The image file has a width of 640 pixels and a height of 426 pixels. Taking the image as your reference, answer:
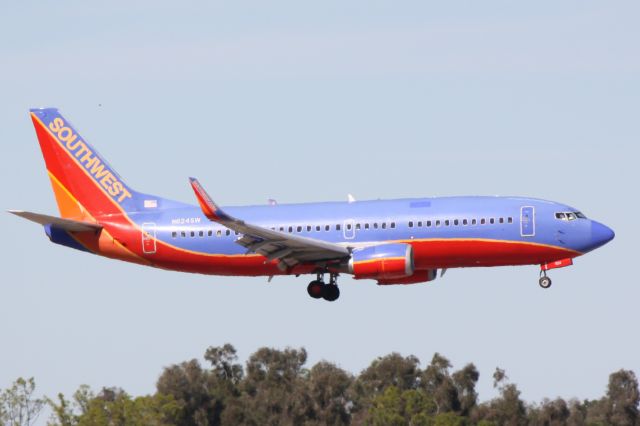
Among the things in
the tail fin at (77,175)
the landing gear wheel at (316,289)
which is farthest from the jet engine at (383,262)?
the tail fin at (77,175)

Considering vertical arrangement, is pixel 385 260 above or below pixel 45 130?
below

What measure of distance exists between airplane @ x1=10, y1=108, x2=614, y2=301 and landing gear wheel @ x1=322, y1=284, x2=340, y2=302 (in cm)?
5

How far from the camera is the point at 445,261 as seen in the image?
84938 millimetres

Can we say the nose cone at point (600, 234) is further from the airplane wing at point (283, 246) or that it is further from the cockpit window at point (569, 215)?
the airplane wing at point (283, 246)

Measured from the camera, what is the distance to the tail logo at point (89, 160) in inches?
3669

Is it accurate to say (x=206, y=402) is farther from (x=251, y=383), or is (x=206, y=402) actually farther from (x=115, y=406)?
(x=115, y=406)

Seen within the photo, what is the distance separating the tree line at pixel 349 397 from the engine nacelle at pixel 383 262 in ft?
159

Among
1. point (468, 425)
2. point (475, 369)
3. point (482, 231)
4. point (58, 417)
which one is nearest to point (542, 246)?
point (482, 231)

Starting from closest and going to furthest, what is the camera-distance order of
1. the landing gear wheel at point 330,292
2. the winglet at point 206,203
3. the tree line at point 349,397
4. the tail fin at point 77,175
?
1. the winglet at point 206,203
2. the landing gear wheel at point 330,292
3. the tail fin at point 77,175
4. the tree line at point 349,397

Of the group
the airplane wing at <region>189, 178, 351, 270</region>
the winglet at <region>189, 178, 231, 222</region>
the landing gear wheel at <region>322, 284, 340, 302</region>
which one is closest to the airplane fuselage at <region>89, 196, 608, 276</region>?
the airplane wing at <region>189, 178, 351, 270</region>

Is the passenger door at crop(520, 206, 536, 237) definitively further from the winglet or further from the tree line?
the tree line

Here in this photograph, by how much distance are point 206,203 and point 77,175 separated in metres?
16.5

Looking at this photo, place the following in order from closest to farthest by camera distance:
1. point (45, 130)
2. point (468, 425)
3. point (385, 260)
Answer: point (385, 260), point (45, 130), point (468, 425)

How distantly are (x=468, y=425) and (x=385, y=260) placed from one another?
61.3 metres
